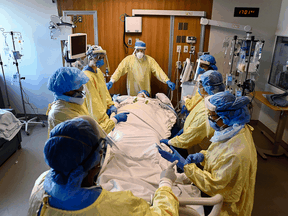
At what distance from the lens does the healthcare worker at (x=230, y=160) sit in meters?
1.40

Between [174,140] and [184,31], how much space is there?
2.95m

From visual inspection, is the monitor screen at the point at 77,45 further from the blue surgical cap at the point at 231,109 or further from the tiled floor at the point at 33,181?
the blue surgical cap at the point at 231,109

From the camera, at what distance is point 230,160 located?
141 centimetres

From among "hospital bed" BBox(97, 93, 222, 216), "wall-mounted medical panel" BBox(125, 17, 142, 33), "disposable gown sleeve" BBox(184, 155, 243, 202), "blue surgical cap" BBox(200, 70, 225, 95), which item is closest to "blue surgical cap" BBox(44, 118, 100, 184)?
"hospital bed" BBox(97, 93, 222, 216)

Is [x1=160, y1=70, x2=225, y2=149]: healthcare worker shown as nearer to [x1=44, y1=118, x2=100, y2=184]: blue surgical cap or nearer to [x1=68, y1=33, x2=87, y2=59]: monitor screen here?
[x1=44, y1=118, x2=100, y2=184]: blue surgical cap

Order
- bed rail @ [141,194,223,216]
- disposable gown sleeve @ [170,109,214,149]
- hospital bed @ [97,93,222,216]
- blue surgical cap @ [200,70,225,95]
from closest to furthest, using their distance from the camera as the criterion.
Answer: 1. bed rail @ [141,194,223,216]
2. hospital bed @ [97,93,222,216]
3. disposable gown sleeve @ [170,109,214,149]
4. blue surgical cap @ [200,70,225,95]

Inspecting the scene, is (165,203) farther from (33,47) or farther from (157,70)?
(33,47)

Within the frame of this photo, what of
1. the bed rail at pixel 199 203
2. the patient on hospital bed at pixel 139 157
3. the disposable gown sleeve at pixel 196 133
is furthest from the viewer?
the disposable gown sleeve at pixel 196 133

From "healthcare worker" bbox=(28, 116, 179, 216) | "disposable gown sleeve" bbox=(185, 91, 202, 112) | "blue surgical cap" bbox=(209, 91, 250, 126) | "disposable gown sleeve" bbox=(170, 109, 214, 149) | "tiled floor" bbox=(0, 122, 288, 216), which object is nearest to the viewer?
"healthcare worker" bbox=(28, 116, 179, 216)

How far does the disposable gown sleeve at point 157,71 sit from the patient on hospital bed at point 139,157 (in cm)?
98

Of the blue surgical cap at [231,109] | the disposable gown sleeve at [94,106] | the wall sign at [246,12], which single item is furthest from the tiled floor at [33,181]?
the wall sign at [246,12]

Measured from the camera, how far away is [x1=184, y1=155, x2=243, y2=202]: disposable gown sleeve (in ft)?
4.57

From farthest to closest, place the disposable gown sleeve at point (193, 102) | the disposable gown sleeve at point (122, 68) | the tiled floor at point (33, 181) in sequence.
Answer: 1. the disposable gown sleeve at point (122, 68)
2. the disposable gown sleeve at point (193, 102)
3. the tiled floor at point (33, 181)

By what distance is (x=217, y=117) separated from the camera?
162 centimetres
